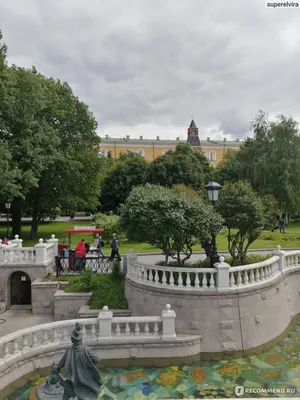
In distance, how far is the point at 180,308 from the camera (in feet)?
35.3

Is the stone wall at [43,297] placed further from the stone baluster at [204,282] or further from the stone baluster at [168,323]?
the stone baluster at [204,282]

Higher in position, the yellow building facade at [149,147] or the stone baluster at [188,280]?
the yellow building facade at [149,147]

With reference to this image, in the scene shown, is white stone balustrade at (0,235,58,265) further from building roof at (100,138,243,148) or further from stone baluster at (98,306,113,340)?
building roof at (100,138,243,148)

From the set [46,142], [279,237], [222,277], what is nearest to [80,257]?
[222,277]

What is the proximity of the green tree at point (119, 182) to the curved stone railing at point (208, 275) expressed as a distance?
126ft

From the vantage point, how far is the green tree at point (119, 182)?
50812 millimetres

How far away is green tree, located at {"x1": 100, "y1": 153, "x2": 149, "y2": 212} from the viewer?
2000 inches

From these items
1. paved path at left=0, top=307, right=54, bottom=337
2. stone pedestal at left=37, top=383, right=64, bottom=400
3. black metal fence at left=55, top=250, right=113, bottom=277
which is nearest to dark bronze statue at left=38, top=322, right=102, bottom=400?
stone pedestal at left=37, top=383, right=64, bottom=400

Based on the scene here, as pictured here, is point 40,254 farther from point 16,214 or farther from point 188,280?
point 16,214

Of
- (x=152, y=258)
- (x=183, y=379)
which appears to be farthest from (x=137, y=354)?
(x=152, y=258)

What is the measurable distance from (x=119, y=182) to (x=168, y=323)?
1640 inches

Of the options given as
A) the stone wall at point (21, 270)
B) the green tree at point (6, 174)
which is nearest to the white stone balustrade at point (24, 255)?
the stone wall at point (21, 270)

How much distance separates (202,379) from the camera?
9266mm

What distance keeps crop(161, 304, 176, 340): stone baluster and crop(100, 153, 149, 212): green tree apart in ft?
133
